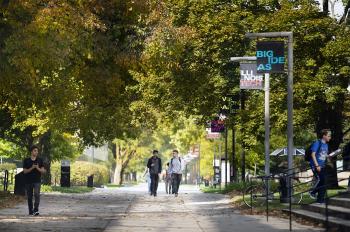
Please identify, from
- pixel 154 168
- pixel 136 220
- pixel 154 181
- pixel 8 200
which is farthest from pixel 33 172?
pixel 154 181

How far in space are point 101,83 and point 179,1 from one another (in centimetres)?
889

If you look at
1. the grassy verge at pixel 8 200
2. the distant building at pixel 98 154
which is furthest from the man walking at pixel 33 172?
the distant building at pixel 98 154

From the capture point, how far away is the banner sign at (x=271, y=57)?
74.2ft

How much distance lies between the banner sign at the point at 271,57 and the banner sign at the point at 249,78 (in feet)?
13.3

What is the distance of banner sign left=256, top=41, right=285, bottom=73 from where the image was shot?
22.6 metres

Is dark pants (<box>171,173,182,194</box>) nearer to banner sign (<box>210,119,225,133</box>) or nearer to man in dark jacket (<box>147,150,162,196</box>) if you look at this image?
man in dark jacket (<box>147,150,162,196</box>)

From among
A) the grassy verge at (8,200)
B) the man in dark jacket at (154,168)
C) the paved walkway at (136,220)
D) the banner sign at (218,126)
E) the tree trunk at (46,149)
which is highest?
the banner sign at (218,126)

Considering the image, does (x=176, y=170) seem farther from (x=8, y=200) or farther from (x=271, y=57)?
(x=271, y=57)

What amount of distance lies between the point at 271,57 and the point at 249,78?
13.9 feet

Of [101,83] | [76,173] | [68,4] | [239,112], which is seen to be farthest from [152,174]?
[76,173]

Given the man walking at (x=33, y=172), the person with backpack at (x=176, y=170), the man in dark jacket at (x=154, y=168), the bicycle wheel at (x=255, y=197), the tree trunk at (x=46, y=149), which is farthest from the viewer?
the tree trunk at (x=46, y=149)

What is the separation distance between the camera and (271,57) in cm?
2275

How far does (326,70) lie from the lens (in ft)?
107

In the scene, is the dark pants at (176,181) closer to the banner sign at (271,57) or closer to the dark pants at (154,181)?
the dark pants at (154,181)
